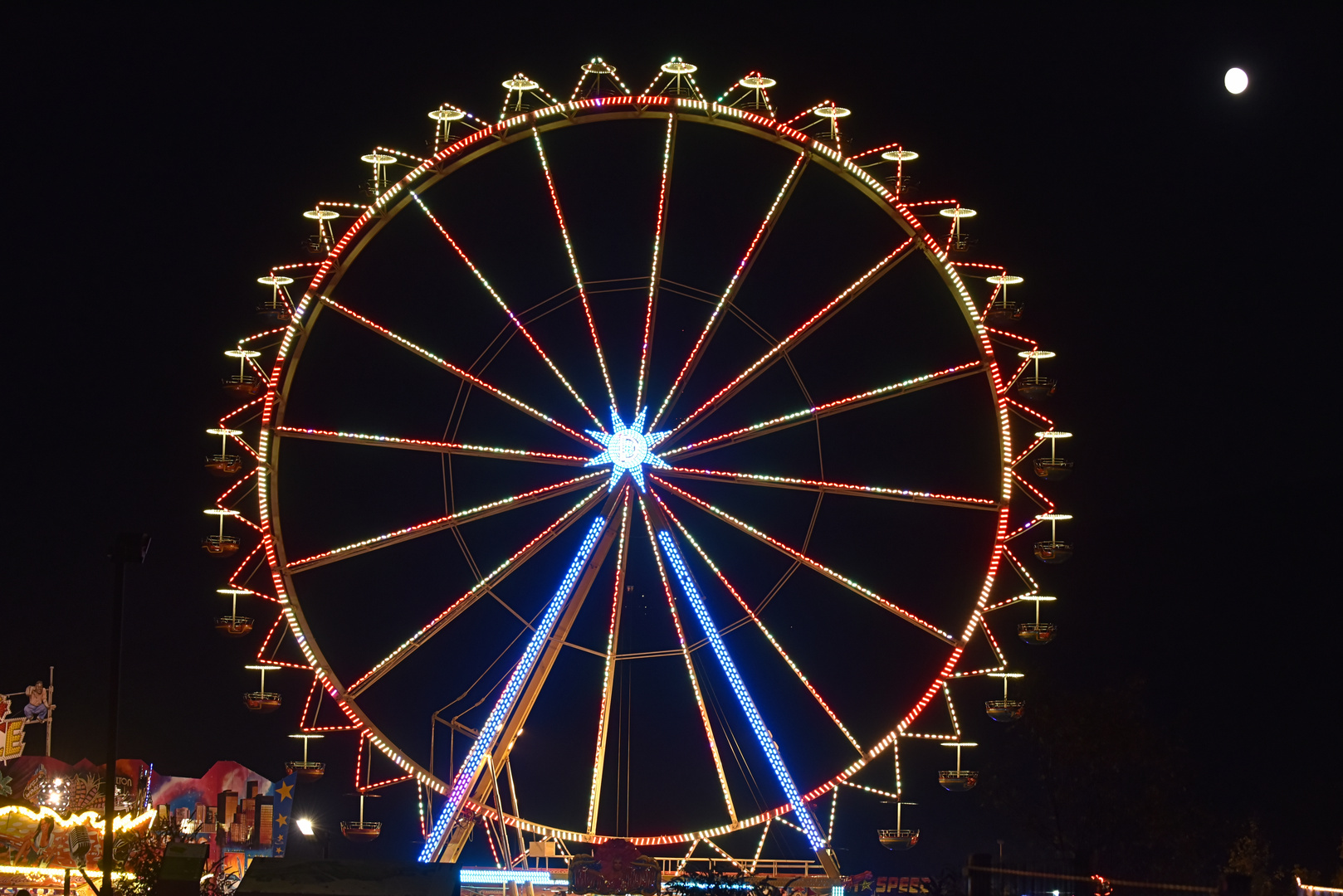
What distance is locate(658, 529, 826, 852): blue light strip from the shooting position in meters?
17.1

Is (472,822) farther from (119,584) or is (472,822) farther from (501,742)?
(119,584)

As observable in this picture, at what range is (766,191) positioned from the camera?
22.2 meters

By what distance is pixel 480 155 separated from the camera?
17625 mm

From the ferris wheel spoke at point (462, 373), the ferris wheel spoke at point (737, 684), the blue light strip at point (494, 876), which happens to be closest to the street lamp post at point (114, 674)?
the blue light strip at point (494, 876)

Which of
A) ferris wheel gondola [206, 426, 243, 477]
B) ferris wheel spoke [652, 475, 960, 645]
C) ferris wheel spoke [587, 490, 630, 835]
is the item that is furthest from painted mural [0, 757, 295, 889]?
ferris wheel spoke [652, 475, 960, 645]

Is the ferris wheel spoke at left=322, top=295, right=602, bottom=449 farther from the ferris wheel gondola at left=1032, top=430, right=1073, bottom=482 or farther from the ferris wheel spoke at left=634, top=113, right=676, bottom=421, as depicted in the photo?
the ferris wheel gondola at left=1032, top=430, right=1073, bottom=482

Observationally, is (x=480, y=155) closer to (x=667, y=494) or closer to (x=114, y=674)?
(x=667, y=494)

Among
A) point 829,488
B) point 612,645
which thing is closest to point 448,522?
point 612,645

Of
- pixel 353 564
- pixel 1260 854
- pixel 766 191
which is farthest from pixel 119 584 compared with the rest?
pixel 1260 854

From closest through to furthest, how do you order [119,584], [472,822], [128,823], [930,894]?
[930,894], [119,584], [472,822], [128,823]

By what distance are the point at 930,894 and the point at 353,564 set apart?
533 inches

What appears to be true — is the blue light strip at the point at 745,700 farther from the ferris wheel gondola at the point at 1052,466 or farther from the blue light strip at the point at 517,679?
the ferris wheel gondola at the point at 1052,466

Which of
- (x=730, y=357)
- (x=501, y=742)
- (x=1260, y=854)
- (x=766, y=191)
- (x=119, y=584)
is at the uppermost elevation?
(x=766, y=191)

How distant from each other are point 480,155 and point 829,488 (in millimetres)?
5037
